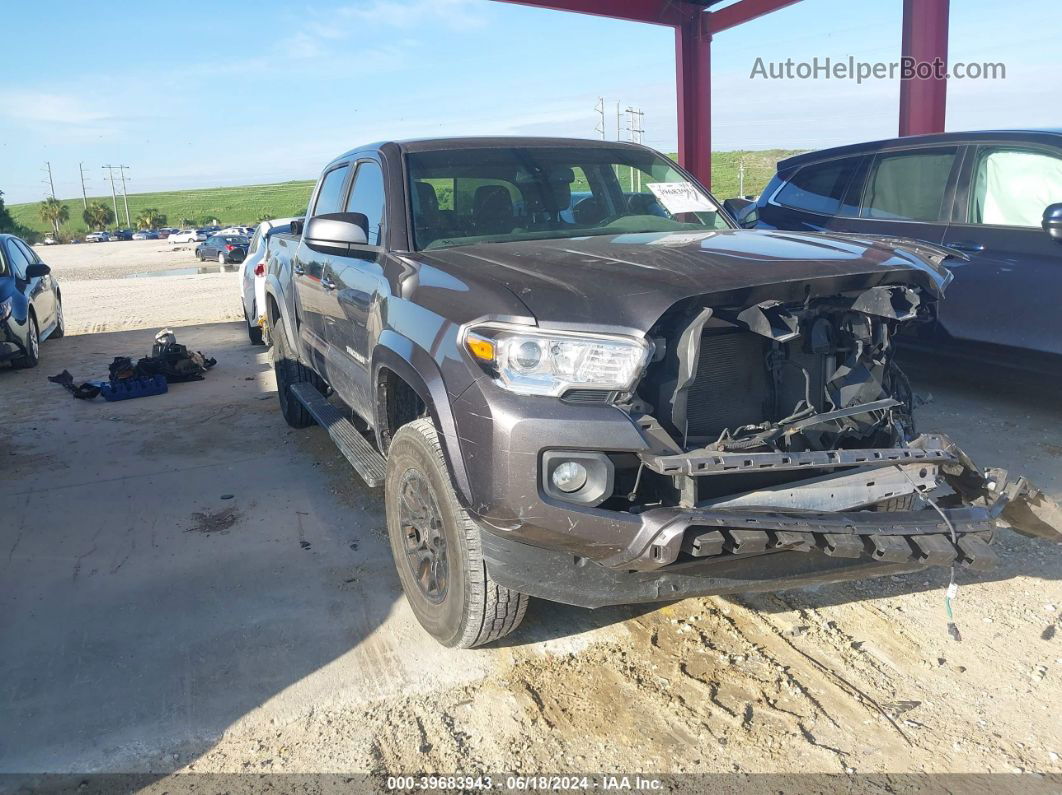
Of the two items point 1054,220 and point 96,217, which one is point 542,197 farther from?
point 96,217

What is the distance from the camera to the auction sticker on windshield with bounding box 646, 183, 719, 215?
4195 mm

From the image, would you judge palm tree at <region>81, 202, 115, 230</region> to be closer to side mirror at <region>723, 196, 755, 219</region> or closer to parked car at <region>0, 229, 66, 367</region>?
parked car at <region>0, 229, 66, 367</region>

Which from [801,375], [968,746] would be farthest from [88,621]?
[968,746]

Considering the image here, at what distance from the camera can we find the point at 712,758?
250cm

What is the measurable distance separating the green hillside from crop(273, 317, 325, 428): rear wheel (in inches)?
3739

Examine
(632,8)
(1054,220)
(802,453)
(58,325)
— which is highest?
(632,8)

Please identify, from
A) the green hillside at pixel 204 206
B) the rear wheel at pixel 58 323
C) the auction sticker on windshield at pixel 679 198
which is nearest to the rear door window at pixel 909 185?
the auction sticker on windshield at pixel 679 198

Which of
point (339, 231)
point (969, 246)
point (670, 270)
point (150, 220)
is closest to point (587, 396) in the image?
point (670, 270)

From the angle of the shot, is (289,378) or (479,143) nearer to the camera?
(479,143)

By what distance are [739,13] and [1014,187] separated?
7528 mm

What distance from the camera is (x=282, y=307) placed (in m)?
5.98

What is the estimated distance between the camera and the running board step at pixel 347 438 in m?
3.67

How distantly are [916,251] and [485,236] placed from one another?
5.68 ft

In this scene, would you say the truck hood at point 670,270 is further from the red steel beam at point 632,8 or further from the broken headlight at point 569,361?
the red steel beam at point 632,8
